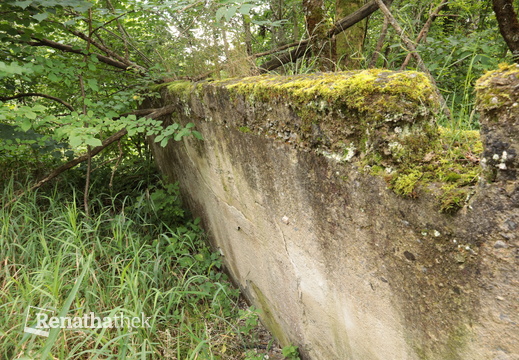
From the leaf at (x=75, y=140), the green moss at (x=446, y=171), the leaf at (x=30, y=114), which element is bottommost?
the green moss at (x=446, y=171)

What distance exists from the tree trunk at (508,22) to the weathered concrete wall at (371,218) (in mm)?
1620

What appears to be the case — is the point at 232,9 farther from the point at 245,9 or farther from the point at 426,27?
the point at 426,27

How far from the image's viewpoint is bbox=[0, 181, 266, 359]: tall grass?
1854 millimetres

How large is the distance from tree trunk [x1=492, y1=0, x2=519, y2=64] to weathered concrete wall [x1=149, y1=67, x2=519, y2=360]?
162 centimetres

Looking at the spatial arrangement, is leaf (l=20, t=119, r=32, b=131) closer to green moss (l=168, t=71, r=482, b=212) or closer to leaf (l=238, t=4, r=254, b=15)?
leaf (l=238, t=4, r=254, b=15)

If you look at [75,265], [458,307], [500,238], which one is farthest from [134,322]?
[500,238]

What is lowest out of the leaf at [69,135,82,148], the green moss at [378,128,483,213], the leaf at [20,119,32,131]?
the green moss at [378,128,483,213]

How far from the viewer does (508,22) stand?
2.15 metres

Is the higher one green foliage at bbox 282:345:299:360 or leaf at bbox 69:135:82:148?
leaf at bbox 69:135:82:148

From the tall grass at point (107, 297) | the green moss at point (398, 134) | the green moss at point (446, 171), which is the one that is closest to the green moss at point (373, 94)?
A: the green moss at point (398, 134)

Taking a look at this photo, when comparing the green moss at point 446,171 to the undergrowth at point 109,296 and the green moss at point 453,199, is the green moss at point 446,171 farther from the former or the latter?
the undergrowth at point 109,296

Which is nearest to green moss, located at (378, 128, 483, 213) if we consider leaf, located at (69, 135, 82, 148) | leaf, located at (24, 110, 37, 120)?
leaf, located at (69, 135, 82, 148)

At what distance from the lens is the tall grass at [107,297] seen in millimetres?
1854

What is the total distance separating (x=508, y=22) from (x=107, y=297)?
3381 mm
